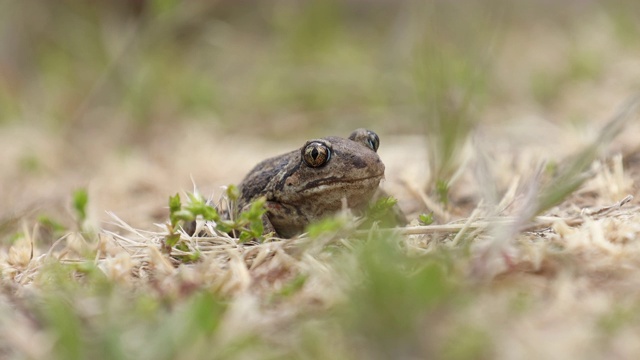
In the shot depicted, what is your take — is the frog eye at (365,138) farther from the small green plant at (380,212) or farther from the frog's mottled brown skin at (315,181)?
the small green plant at (380,212)

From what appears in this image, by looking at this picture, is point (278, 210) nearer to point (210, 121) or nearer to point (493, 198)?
point (493, 198)

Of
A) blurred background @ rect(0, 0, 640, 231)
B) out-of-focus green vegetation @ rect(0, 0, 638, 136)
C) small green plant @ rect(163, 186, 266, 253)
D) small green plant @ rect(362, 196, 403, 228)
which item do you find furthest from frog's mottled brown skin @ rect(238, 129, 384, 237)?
out-of-focus green vegetation @ rect(0, 0, 638, 136)

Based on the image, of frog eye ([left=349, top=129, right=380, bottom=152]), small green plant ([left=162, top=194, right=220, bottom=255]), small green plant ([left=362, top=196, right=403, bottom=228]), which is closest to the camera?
small green plant ([left=162, top=194, right=220, bottom=255])

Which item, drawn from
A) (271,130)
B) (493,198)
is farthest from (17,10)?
(493,198)

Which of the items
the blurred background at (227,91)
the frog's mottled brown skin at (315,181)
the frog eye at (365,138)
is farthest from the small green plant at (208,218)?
the blurred background at (227,91)

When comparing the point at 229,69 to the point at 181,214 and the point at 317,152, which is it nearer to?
the point at 317,152

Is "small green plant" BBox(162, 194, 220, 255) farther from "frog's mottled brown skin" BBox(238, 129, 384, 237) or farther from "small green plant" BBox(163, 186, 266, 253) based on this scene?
"frog's mottled brown skin" BBox(238, 129, 384, 237)
